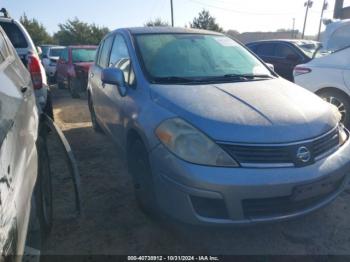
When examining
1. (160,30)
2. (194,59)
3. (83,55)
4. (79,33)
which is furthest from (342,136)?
(79,33)

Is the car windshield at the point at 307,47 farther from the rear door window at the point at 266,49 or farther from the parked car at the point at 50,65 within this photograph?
the parked car at the point at 50,65

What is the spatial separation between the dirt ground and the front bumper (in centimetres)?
18

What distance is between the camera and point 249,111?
262 centimetres

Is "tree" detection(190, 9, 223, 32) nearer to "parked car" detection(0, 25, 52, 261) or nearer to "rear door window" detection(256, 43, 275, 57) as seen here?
"rear door window" detection(256, 43, 275, 57)

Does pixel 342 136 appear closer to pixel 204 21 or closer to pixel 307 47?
pixel 307 47

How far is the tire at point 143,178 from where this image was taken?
2.78 meters

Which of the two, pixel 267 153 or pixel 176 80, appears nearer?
pixel 267 153

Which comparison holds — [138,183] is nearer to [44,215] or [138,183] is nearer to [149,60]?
[44,215]

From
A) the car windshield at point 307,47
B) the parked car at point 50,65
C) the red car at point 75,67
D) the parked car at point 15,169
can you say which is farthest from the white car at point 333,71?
the parked car at point 50,65

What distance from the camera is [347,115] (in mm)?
5250

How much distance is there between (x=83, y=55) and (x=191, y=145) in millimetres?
9275

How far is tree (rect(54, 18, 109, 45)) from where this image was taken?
4184 cm

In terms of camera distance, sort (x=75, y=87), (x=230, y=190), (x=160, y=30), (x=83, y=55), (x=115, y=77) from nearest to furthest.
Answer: (x=230, y=190) < (x=115, y=77) < (x=160, y=30) < (x=75, y=87) < (x=83, y=55)

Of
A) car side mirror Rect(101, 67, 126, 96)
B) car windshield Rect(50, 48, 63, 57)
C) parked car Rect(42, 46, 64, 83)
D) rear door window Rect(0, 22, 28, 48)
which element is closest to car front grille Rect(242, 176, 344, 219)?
car side mirror Rect(101, 67, 126, 96)
